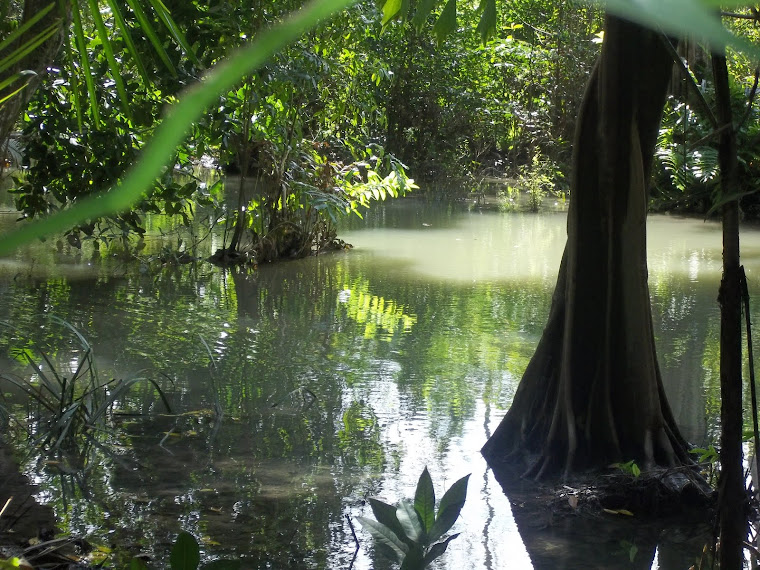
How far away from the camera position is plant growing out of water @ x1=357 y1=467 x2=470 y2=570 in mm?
2104

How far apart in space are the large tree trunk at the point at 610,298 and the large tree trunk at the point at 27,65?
7.32 feet

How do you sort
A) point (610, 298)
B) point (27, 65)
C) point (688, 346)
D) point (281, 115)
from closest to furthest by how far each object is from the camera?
point (27, 65) < point (610, 298) < point (688, 346) < point (281, 115)

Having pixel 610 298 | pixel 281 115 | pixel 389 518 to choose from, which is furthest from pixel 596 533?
pixel 281 115

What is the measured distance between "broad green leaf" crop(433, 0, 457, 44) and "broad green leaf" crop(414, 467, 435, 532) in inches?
40.6

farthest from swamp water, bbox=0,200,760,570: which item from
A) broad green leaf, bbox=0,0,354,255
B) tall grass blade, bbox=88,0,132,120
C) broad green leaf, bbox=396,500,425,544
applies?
broad green leaf, bbox=0,0,354,255

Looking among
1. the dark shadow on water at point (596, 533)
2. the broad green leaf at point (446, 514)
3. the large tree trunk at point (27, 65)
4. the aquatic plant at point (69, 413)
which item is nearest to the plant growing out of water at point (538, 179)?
the aquatic plant at point (69, 413)

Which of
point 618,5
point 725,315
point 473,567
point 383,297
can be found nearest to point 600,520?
point 473,567

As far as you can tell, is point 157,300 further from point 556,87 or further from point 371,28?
point 556,87

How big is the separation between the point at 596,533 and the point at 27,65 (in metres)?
2.80

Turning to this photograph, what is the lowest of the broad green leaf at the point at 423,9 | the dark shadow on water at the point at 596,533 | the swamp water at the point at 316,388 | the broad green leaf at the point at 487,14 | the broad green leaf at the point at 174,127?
the dark shadow on water at the point at 596,533

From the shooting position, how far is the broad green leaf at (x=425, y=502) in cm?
216

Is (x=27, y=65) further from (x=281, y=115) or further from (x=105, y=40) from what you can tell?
(x=281, y=115)

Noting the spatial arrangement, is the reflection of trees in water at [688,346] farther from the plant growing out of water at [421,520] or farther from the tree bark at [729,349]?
the plant growing out of water at [421,520]

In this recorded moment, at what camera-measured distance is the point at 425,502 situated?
2168mm
